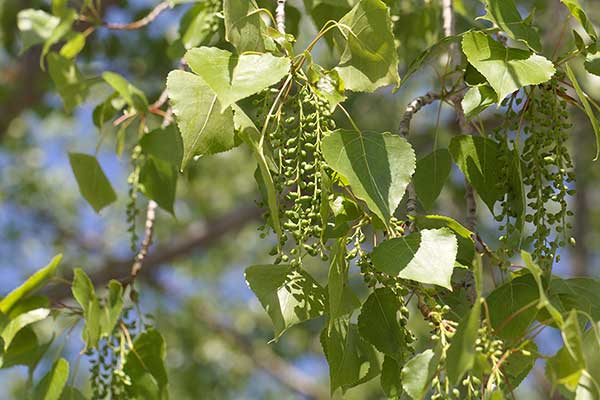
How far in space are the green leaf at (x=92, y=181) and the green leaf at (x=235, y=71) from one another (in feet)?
1.96

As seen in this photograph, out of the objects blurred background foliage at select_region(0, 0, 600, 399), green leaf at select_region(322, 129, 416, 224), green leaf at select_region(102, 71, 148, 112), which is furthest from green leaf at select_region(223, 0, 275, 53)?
blurred background foliage at select_region(0, 0, 600, 399)

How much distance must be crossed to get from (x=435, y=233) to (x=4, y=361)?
2.33 feet

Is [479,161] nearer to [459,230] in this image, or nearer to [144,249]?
[459,230]

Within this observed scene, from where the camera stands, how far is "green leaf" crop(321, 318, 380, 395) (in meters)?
0.97

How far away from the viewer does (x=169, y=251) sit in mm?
3451

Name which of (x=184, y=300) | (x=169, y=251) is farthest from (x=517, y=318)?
(x=184, y=300)

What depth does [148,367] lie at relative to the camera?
125cm

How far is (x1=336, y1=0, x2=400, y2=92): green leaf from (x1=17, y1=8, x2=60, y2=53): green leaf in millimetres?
869

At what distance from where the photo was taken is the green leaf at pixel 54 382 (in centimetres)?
122

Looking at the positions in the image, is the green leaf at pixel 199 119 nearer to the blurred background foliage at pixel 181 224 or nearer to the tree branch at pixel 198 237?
the blurred background foliage at pixel 181 224

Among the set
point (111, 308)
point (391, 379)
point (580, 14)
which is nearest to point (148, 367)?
point (111, 308)

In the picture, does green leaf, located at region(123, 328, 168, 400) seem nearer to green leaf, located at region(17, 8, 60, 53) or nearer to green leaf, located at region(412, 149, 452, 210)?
green leaf, located at region(412, 149, 452, 210)

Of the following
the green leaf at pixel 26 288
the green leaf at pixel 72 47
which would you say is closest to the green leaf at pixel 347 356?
the green leaf at pixel 26 288

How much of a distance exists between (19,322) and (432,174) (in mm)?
610
